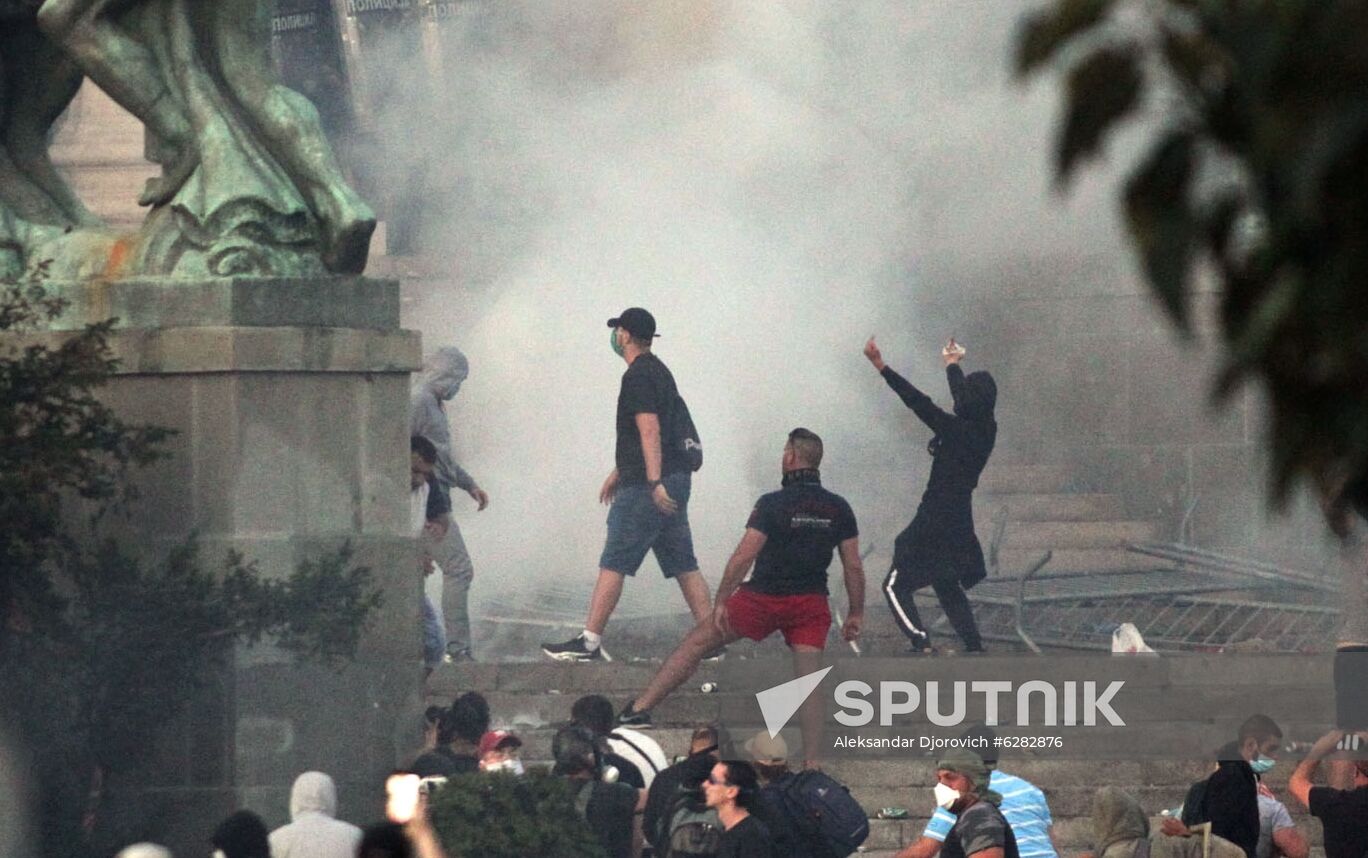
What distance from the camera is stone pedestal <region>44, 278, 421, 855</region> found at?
821cm

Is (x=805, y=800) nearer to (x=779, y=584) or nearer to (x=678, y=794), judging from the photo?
(x=678, y=794)

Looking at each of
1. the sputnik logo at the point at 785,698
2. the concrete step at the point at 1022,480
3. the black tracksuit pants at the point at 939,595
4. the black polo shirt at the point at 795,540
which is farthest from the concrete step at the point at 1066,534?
the sputnik logo at the point at 785,698

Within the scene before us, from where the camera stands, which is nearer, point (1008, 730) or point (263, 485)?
point (263, 485)

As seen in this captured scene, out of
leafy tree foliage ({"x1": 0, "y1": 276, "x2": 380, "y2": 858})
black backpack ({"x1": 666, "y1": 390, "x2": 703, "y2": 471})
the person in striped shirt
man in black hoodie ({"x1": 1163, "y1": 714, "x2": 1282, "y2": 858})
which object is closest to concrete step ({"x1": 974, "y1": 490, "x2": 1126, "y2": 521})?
black backpack ({"x1": 666, "y1": 390, "x2": 703, "y2": 471})

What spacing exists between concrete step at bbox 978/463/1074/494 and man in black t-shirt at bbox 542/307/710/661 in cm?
558

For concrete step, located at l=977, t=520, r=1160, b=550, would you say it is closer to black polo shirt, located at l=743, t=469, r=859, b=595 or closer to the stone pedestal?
black polo shirt, located at l=743, t=469, r=859, b=595

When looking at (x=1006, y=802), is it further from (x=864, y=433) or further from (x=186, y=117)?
(x=864, y=433)

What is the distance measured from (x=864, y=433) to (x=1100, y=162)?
50.9 ft

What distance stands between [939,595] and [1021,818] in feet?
10.8

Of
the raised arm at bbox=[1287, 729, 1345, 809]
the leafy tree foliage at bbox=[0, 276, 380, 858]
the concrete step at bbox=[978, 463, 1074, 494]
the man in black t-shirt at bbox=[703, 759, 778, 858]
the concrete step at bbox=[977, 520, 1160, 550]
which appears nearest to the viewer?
the man in black t-shirt at bbox=[703, 759, 778, 858]

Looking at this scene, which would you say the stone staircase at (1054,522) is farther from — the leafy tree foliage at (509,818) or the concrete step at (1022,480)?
the leafy tree foliage at (509,818)

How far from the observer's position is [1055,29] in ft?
8.57

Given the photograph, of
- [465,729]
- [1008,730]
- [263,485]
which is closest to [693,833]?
[465,729]

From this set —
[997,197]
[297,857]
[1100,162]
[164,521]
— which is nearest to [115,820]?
[164,521]
